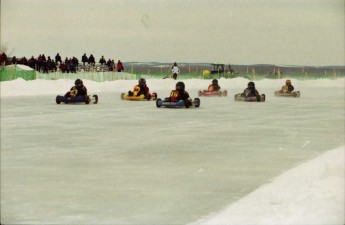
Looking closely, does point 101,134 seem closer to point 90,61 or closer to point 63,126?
point 63,126

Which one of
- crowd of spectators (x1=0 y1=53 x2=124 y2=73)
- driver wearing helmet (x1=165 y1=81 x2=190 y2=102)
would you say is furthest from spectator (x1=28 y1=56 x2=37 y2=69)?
driver wearing helmet (x1=165 y1=81 x2=190 y2=102)

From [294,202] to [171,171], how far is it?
209 cm

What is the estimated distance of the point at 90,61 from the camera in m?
43.4

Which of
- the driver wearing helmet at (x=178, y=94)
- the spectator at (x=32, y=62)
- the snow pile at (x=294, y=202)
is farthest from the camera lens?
the spectator at (x=32, y=62)

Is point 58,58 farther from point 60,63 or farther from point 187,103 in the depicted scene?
point 187,103

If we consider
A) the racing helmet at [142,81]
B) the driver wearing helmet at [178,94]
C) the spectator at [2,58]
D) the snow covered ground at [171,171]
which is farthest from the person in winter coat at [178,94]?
the spectator at [2,58]

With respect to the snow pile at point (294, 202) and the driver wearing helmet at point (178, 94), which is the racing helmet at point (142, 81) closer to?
the driver wearing helmet at point (178, 94)

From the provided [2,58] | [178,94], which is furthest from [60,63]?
[178,94]

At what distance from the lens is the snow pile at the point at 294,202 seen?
208 inches

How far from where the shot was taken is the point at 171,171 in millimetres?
7664

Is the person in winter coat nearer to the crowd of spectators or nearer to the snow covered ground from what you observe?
the snow covered ground

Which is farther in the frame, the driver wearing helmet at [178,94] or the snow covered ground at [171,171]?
the driver wearing helmet at [178,94]

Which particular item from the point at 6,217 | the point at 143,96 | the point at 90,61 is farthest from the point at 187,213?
the point at 90,61

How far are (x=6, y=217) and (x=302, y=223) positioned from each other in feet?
7.28
